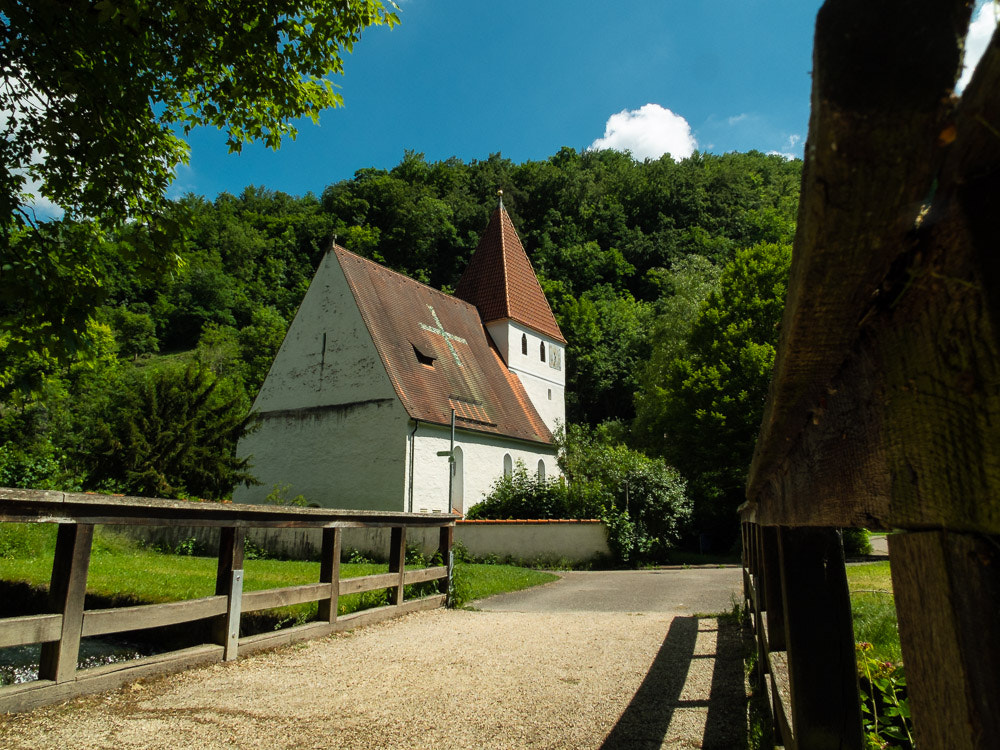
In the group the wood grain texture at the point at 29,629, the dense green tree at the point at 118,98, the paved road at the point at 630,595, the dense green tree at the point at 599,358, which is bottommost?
the paved road at the point at 630,595

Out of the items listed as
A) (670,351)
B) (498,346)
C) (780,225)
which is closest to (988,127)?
(498,346)

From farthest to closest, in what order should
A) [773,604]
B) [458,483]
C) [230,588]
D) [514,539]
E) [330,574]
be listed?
[458,483] < [514,539] < [330,574] < [230,588] < [773,604]

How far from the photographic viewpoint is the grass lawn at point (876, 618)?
4.59 metres

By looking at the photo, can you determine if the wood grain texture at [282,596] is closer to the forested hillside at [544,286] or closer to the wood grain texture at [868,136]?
the wood grain texture at [868,136]

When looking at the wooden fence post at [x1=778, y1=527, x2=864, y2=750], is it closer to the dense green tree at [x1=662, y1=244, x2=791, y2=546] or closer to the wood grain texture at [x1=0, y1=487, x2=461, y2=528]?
the wood grain texture at [x1=0, y1=487, x2=461, y2=528]

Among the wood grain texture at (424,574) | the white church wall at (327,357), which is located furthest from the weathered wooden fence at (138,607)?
the white church wall at (327,357)

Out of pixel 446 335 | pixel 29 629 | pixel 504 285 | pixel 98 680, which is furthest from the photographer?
pixel 504 285

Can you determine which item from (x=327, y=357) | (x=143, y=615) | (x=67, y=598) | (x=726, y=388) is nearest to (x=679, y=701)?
(x=143, y=615)

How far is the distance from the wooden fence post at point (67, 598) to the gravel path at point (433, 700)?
0.88 ft

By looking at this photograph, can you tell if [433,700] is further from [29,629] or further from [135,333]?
[135,333]

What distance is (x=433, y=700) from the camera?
4.73 meters

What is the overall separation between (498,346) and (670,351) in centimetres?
852

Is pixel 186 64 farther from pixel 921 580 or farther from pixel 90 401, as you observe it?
pixel 90 401

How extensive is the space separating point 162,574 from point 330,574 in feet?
18.3
